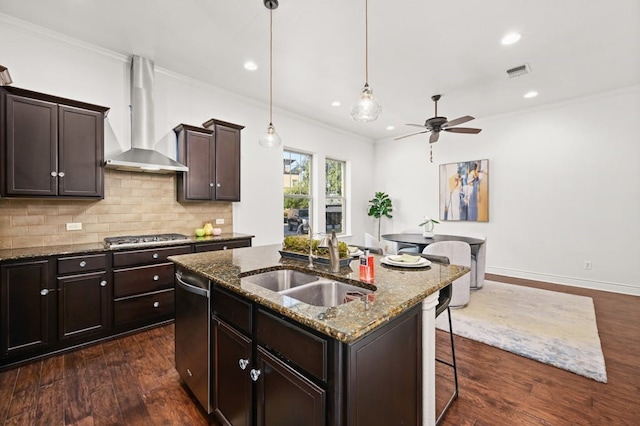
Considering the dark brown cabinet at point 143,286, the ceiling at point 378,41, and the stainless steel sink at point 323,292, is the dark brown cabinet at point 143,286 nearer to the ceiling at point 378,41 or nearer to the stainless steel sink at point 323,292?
the stainless steel sink at point 323,292

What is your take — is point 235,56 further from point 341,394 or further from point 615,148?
point 615,148

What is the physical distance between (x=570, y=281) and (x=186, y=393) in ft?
18.8

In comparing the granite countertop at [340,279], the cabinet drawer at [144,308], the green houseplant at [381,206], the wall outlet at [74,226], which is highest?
the green houseplant at [381,206]

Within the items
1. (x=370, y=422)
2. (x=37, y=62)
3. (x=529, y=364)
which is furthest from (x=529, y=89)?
(x=37, y=62)

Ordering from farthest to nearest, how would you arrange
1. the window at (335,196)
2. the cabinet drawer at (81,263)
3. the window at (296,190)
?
1. the window at (335,196)
2. the window at (296,190)
3. the cabinet drawer at (81,263)

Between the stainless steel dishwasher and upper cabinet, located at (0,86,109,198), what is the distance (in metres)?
1.75

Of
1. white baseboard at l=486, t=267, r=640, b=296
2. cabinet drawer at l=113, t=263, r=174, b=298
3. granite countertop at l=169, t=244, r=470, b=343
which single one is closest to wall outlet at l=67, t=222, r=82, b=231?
cabinet drawer at l=113, t=263, r=174, b=298

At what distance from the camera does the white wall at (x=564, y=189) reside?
419cm

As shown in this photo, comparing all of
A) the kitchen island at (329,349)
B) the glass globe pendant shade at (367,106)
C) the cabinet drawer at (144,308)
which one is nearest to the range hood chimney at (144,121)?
the cabinet drawer at (144,308)

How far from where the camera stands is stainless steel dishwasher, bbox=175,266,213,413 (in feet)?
5.56

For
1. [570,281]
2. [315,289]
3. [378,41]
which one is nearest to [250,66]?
[378,41]

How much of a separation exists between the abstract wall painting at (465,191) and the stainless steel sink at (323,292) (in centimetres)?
488

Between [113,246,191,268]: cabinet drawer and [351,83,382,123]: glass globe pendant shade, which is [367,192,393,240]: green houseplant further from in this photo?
[351,83,382,123]: glass globe pendant shade

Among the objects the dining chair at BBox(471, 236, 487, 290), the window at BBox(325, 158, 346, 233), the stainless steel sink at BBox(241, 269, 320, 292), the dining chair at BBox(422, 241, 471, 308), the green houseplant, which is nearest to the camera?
the stainless steel sink at BBox(241, 269, 320, 292)
